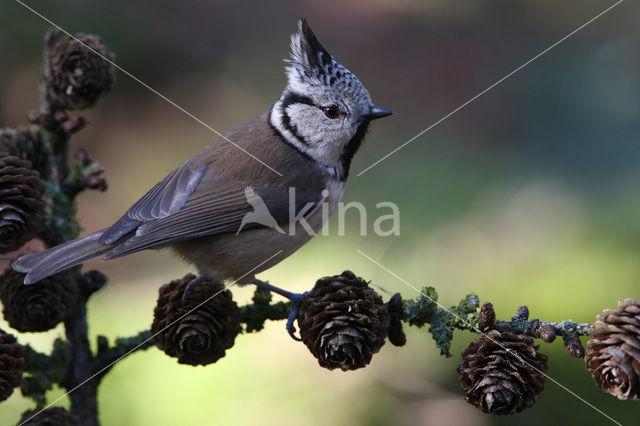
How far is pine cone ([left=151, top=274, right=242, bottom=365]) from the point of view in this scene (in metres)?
1.78

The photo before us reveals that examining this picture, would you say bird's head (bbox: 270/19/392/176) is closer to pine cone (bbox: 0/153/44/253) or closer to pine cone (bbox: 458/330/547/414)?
pine cone (bbox: 0/153/44/253)

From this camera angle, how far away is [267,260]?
2355 mm

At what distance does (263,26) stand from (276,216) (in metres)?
3.44

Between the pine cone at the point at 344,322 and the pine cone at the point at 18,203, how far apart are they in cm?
76

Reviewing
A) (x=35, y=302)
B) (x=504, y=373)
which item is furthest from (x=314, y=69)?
(x=504, y=373)

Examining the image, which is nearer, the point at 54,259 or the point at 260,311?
the point at 54,259

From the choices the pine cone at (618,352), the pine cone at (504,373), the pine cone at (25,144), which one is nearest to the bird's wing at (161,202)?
the pine cone at (25,144)

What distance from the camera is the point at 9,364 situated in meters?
1.59

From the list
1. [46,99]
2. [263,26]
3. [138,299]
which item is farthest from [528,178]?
[263,26]

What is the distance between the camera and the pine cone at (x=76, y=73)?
6.29 feet

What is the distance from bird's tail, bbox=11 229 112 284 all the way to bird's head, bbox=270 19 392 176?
93cm

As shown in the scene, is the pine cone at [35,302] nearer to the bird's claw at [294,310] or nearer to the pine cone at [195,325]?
the pine cone at [195,325]

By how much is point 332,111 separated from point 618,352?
1.54 metres

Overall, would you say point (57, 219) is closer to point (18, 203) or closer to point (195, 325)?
point (18, 203)
